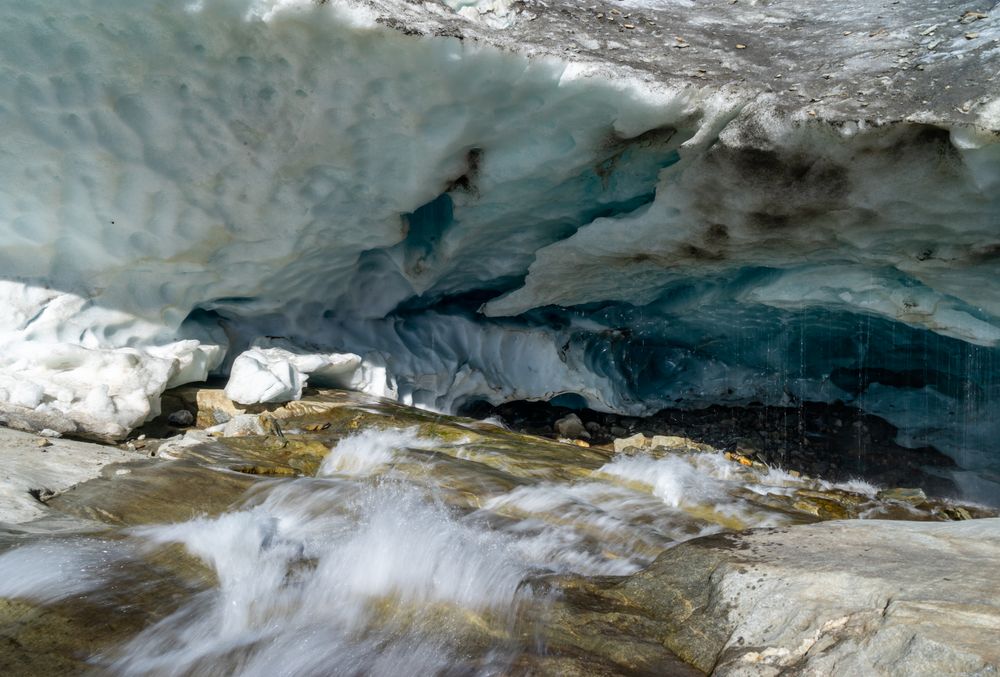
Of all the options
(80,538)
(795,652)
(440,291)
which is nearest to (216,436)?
(80,538)

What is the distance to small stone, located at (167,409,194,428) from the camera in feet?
19.7

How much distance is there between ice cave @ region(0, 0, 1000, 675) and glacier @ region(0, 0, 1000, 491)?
21 mm

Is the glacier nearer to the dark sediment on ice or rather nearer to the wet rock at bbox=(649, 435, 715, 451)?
the dark sediment on ice

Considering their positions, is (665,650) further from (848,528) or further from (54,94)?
(54,94)

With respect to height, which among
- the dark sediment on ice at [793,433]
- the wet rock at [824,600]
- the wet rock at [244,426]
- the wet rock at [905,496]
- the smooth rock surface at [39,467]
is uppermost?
the wet rock at [824,600]

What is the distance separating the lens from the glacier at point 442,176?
4.89 m

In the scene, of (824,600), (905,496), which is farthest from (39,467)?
(905,496)

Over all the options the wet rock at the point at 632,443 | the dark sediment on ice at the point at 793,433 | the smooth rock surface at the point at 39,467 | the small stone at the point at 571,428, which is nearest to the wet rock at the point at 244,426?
the smooth rock surface at the point at 39,467

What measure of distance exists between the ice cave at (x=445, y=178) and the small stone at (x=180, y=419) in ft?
0.69

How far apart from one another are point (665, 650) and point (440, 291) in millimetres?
5571

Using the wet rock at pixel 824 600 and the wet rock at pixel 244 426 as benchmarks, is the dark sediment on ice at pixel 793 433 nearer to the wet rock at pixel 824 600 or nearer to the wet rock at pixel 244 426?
the wet rock at pixel 244 426

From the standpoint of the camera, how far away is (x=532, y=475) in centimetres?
503

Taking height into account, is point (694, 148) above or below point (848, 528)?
above

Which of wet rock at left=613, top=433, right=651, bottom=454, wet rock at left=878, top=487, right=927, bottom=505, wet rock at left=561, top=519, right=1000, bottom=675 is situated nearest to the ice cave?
wet rock at left=561, top=519, right=1000, bottom=675
